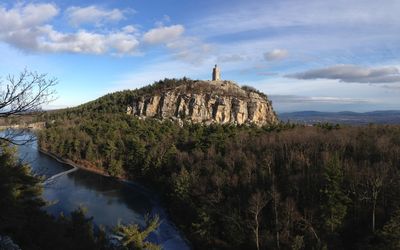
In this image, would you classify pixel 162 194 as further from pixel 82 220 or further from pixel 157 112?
pixel 157 112

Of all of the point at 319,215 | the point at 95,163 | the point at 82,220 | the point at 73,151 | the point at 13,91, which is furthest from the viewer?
the point at 73,151

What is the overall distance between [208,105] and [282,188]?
2227 inches

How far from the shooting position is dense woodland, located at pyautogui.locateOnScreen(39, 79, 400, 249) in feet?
91.6

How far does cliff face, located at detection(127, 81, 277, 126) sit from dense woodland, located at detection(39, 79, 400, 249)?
31.9 metres

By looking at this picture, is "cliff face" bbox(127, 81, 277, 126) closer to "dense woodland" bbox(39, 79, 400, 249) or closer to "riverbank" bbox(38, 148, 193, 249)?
"riverbank" bbox(38, 148, 193, 249)

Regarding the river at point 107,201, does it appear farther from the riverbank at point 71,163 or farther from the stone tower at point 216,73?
the stone tower at point 216,73

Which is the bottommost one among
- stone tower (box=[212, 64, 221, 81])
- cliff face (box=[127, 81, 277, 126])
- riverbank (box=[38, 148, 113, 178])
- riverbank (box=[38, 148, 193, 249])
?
riverbank (box=[38, 148, 193, 249])

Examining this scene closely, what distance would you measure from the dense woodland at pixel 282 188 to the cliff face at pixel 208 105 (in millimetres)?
31867

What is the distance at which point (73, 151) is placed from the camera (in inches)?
2665

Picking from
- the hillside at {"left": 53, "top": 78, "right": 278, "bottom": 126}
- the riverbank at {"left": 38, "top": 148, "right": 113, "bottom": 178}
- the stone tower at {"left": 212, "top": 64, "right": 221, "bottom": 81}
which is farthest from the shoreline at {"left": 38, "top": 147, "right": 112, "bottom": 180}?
the stone tower at {"left": 212, "top": 64, "right": 221, "bottom": 81}

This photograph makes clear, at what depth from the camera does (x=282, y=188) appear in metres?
33.8

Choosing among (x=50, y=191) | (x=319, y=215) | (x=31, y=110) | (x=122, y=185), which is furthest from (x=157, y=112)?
(x=31, y=110)

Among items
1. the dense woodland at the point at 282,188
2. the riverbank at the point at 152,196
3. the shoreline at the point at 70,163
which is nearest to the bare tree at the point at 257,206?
the dense woodland at the point at 282,188

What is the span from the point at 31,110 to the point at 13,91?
489 millimetres
